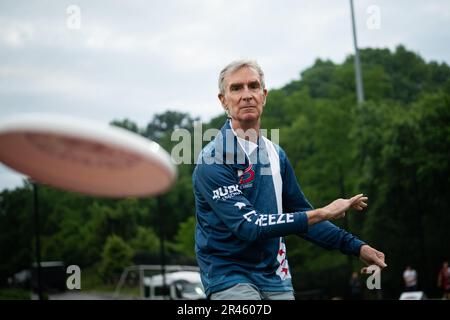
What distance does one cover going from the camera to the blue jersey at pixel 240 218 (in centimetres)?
449

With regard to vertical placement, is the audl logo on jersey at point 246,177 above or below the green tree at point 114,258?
above

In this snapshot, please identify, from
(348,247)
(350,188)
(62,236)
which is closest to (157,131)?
(62,236)

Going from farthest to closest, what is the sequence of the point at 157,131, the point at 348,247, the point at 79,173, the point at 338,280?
the point at 157,131 < the point at 338,280 < the point at 348,247 < the point at 79,173

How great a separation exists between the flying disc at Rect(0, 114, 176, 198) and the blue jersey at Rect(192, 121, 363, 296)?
1.54 meters

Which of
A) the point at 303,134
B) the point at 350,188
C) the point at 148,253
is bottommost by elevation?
the point at 148,253

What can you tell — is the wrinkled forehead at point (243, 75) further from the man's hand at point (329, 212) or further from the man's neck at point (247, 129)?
the man's hand at point (329, 212)

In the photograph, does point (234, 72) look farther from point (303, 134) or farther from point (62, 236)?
point (62, 236)

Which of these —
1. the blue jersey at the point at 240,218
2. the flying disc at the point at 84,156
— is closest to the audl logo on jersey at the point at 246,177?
the blue jersey at the point at 240,218

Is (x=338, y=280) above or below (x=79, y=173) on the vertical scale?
below

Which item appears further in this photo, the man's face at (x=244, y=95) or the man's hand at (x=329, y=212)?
the man's face at (x=244, y=95)

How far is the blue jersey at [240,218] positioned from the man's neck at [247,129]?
0.06m

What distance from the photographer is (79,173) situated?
10.1ft

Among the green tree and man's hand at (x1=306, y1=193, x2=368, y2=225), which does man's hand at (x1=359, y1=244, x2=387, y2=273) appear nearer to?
man's hand at (x1=306, y1=193, x2=368, y2=225)

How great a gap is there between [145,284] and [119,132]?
29643 mm
